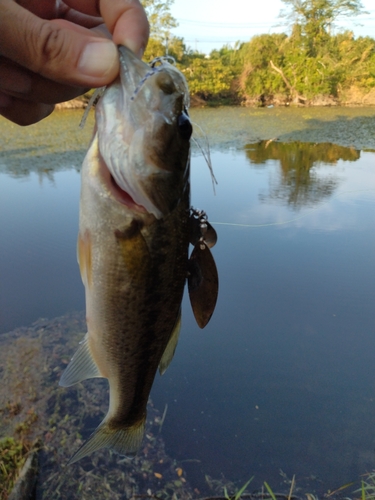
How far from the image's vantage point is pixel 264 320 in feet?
12.7

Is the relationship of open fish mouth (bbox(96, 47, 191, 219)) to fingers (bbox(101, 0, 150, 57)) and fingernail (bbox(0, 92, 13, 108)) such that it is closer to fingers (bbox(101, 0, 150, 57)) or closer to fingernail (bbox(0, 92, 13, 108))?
fingers (bbox(101, 0, 150, 57))

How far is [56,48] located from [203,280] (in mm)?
882

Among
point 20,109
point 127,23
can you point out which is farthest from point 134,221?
point 20,109

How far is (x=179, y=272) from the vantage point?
1322 millimetres

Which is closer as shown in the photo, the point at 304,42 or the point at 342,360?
the point at 342,360

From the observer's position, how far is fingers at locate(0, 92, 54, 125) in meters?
1.85

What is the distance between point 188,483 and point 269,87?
28.4 meters

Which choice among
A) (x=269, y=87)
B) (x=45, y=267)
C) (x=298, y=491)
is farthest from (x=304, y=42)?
(x=298, y=491)

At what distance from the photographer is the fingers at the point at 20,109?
185 cm

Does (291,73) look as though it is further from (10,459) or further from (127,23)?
(10,459)

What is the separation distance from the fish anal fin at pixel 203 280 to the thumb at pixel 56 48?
2.04 feet

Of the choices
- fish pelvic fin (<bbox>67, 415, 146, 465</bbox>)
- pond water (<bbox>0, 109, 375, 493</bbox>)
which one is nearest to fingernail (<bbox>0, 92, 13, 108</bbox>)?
fish pelvic fin (<bbox>67, 415, 146, 465</bbox>)

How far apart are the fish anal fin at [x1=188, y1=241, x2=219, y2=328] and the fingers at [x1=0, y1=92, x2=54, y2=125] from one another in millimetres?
1171

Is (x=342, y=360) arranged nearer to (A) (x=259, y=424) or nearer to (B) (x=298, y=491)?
(A) (x=259, y=424)
